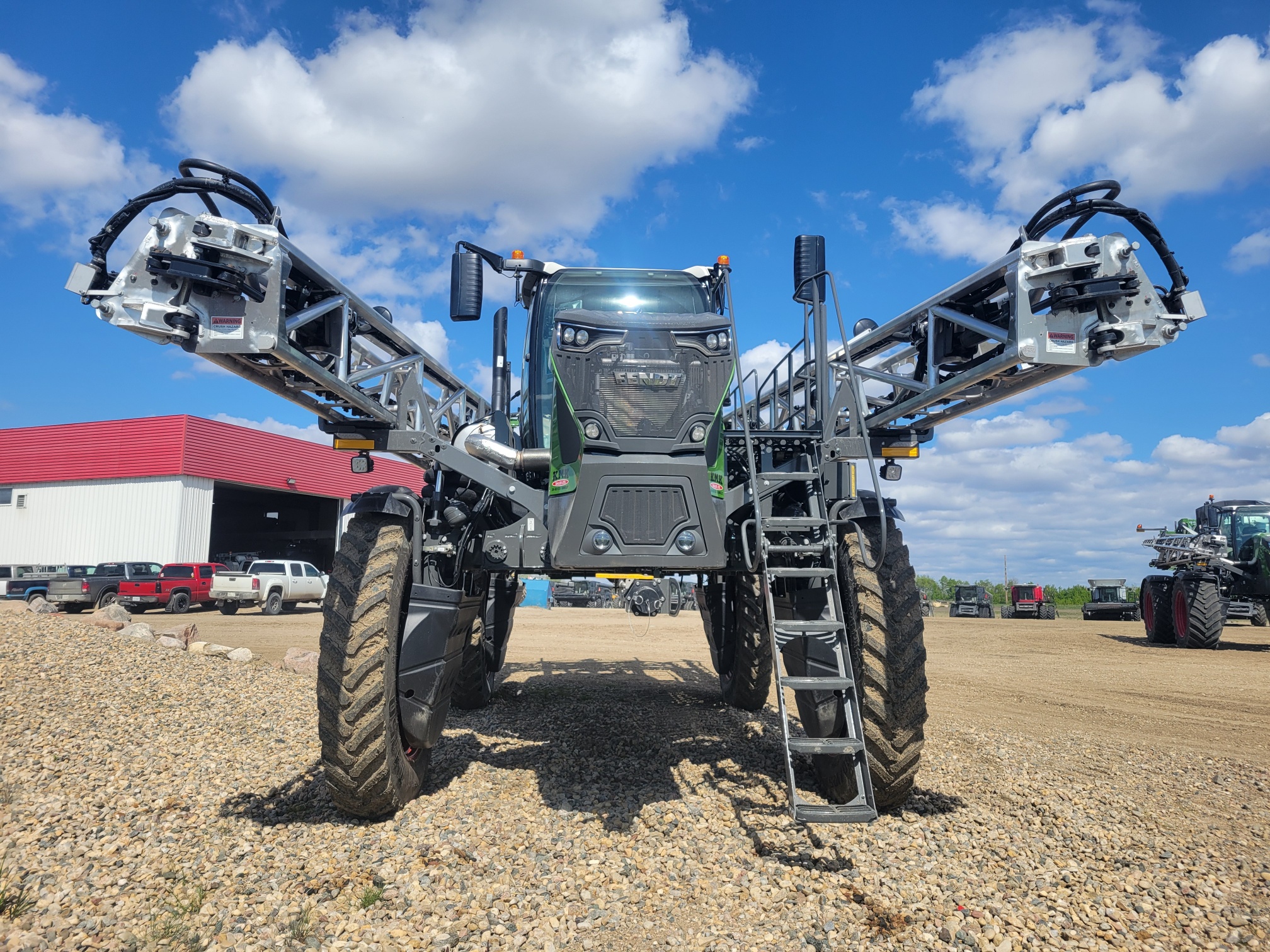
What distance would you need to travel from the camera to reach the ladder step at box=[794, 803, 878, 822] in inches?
147

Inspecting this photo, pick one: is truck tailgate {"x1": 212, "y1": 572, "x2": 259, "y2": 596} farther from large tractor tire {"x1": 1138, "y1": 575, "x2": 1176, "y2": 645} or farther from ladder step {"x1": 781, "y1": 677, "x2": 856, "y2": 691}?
large tractor tire {"x1": 1138, "y1": 575, "x2": 1176, "y2": 645}

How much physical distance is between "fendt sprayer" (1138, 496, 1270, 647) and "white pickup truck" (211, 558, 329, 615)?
21.8m

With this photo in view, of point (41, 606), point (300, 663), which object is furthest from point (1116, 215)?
point (41, 606)

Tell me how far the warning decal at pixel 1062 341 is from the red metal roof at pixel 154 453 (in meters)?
23.1

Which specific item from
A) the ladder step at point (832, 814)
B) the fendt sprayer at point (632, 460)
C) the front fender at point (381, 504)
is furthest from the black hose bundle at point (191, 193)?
the ladder step at point (832, 814)

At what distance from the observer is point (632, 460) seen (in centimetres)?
434

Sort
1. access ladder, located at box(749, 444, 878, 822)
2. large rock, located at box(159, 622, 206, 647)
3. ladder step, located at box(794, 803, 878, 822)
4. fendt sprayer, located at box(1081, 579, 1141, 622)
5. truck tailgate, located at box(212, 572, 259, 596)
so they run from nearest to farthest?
ladder step, located at box(794, 803, 878, 822) → access ladder, located at box(749, 444, 878, 822) → large rock, located at box(159, 622, 206, 647) → truck tailgate, located at box(212, 572, 259, 596) → fendt sprayer, located at box(1081, 579, 1141, 622)

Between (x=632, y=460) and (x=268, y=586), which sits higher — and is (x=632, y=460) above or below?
above

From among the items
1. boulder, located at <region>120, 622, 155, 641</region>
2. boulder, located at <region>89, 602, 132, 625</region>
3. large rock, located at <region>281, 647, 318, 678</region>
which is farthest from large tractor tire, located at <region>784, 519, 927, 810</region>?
boulder, located at <region>89, 602, 132, 625</region>

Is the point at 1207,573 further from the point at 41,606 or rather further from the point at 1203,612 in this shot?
the point at 41,606

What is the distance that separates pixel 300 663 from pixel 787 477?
7.74 metres

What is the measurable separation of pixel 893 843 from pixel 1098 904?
3.21 feet

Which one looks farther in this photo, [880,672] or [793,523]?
[793,523]

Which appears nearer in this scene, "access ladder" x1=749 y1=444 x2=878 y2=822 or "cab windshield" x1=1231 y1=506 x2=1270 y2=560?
"access ladder" x1=749 y1=444 x2=878 y2=822
